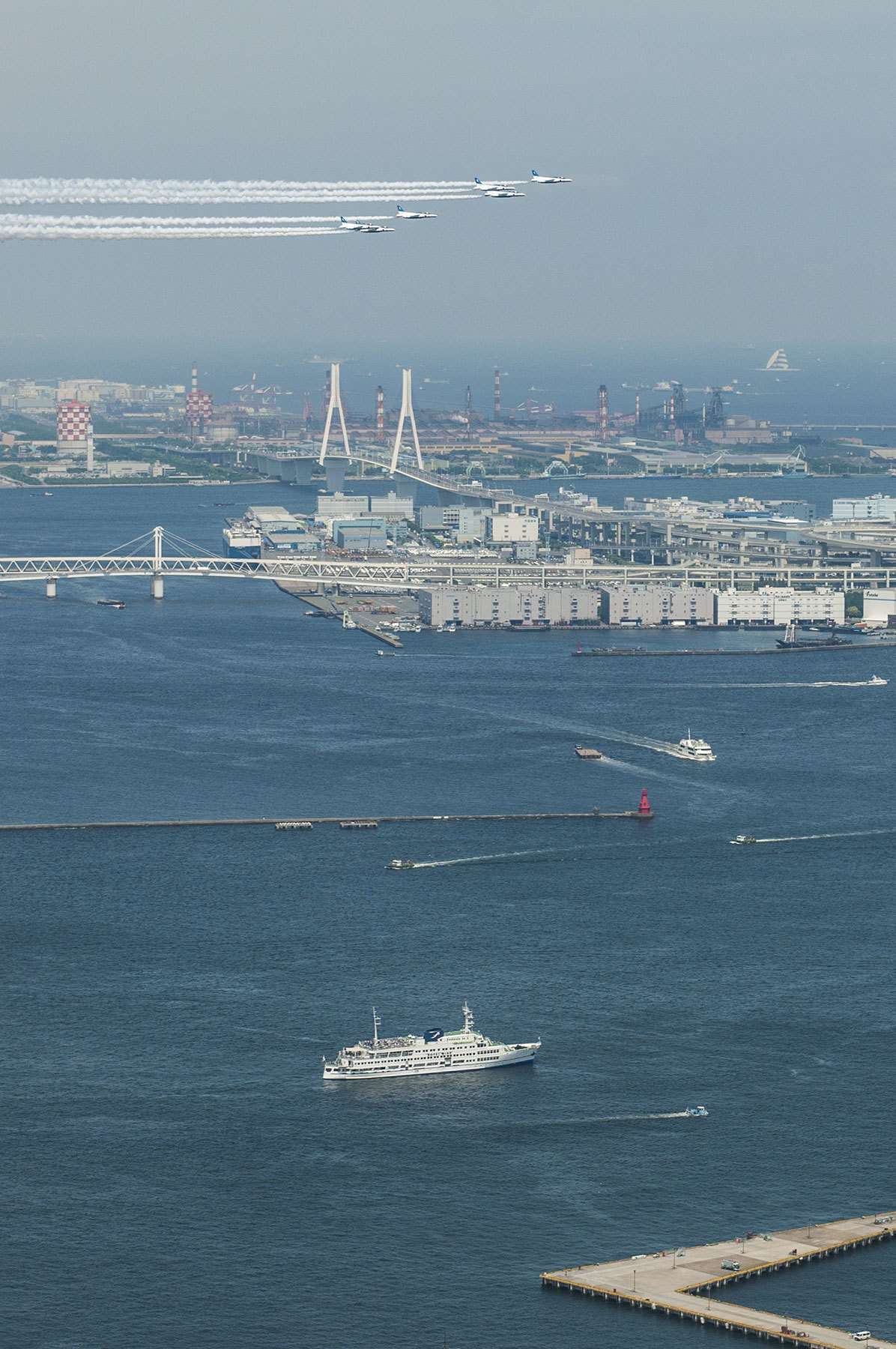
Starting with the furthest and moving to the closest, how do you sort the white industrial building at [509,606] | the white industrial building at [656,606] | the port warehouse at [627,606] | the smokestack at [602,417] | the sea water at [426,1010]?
the smokestack at [602,417]
the white industrial building at [656,606]
the port warehouse at [627,606]
the white industrial building at [509,606]
the sea water at [426,1010]

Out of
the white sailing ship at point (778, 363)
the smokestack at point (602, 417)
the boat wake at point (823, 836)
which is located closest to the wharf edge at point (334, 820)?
the boat wake at point (823, 836)

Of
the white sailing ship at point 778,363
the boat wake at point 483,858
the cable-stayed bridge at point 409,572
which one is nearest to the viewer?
the boat wake at point 483,858

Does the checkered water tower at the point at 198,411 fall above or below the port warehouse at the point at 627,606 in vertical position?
above

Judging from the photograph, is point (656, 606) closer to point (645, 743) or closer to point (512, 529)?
point (512, 529)

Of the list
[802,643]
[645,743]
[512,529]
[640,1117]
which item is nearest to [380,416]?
[512,529]

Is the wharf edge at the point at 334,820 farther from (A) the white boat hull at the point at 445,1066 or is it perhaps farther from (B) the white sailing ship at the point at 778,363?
(B) the white sailing ship at the point at 778,363

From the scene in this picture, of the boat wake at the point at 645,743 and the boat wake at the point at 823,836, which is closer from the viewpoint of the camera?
the boat wake at the point at 823,836

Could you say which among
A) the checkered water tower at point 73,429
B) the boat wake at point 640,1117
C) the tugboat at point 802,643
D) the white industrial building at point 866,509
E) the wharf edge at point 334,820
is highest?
the checkered water tower at point 73,429
